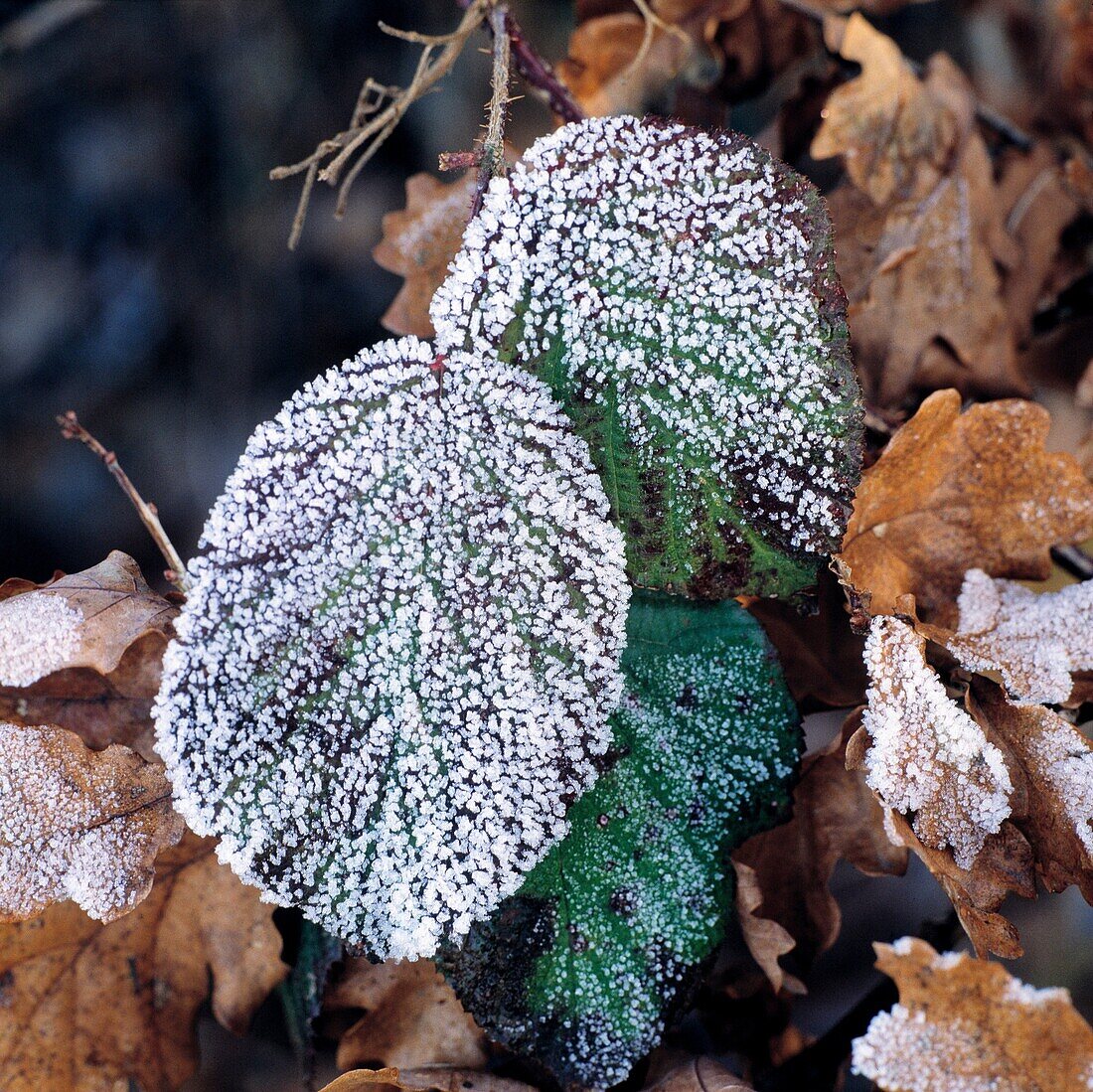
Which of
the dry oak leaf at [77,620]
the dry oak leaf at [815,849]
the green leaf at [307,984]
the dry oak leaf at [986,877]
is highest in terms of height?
the dry oak leaf at [77,620]

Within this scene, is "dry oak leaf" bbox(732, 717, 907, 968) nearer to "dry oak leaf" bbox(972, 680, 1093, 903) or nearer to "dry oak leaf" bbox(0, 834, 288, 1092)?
"dry oak leaf" bbox(972, 680, 1093, 903)

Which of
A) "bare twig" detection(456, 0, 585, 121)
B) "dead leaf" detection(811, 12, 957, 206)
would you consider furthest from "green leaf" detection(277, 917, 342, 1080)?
"dead leaf" detection(811, 12, 957, 206)

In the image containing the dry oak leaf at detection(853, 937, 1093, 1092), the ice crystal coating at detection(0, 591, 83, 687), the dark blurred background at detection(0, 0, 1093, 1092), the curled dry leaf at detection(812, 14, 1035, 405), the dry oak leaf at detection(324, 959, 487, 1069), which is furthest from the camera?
the dark blurred background at detection(0, 0, 1093, 1092)

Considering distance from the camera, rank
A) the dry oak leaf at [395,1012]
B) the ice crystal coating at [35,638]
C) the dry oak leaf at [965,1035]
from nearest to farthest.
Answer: the dry oak leaf at [965,1035] → the ice crystal coating at [35,638] → the dry oak leaf at [395,1012]

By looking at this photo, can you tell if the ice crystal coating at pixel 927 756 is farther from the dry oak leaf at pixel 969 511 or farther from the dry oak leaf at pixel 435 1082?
the dry oak leaf at pixel 435 1082

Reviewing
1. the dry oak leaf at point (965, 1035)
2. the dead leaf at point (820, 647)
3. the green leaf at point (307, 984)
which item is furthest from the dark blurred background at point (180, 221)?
the dry oak leaf at point (965, 1035)

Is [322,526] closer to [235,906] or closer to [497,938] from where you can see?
[497,938]

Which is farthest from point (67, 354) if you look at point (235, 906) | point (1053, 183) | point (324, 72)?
point (1053, 183)
